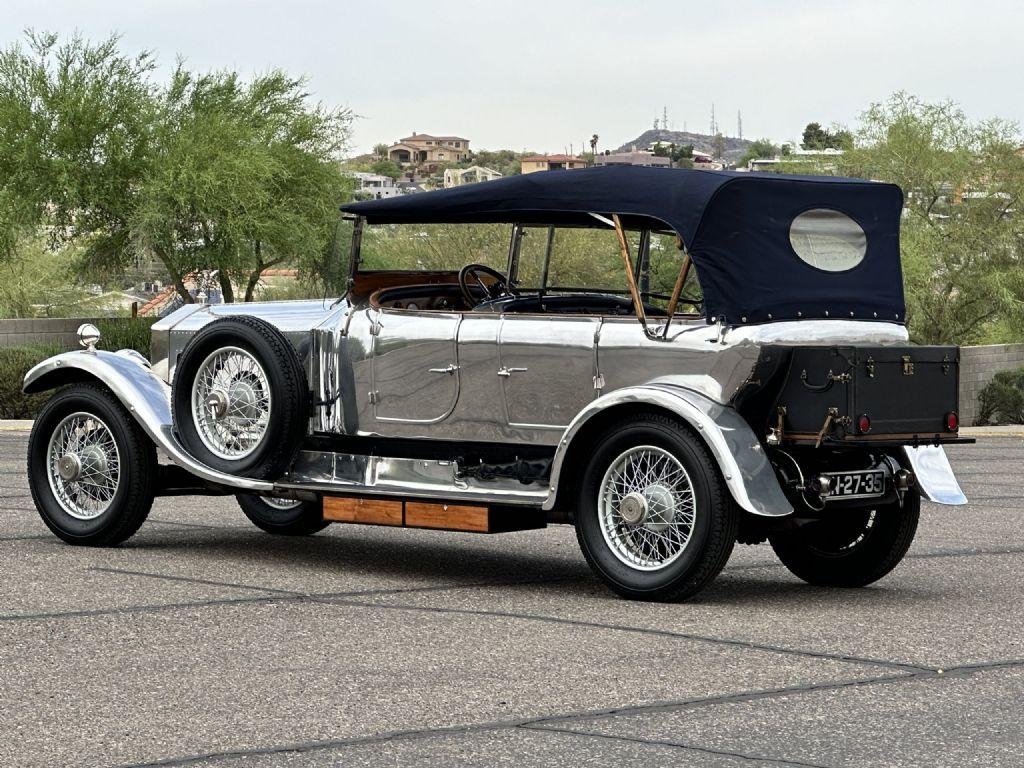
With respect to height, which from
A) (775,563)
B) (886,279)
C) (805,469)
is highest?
(886,279)

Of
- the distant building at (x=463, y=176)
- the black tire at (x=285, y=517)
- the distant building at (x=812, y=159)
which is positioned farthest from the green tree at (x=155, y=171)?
the black tire at (x=285, y=517)

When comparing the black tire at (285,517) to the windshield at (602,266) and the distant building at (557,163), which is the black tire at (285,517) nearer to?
the windshield at (602,266)

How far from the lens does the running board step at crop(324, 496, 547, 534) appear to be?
9.00 metres

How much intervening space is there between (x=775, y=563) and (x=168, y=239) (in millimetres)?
30994

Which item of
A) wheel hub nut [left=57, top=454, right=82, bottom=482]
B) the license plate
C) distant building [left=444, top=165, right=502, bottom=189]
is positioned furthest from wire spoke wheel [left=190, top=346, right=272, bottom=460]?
the license plate

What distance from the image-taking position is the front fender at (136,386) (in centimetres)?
991

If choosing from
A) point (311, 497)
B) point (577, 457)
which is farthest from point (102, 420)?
point (577, 457)

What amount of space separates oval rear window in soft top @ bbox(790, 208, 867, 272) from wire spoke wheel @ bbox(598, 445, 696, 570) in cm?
145

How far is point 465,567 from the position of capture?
9.84 metres

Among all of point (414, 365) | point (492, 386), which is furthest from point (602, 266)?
point (492, 386)

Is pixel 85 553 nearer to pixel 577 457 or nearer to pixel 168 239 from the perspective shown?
pixel 577 457

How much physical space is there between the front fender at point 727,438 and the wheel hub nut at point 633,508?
0.45 meters

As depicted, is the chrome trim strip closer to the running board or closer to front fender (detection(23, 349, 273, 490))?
the running board

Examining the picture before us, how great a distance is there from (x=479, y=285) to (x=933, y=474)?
2.96m
